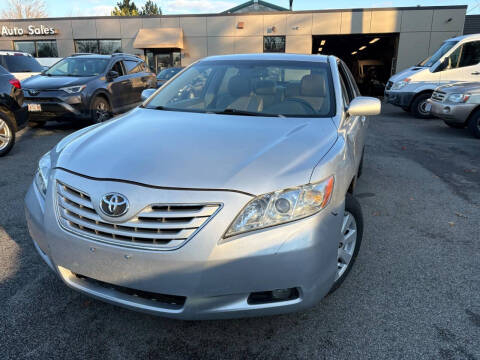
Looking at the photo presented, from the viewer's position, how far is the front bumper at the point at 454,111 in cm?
827

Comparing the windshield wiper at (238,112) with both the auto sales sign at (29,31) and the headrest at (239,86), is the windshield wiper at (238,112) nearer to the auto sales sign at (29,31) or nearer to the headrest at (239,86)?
the headrest at (239,86)

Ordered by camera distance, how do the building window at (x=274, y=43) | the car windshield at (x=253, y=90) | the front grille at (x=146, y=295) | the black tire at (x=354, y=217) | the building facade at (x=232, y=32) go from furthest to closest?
the building window at (x=274, y=43) < the building facade at (x=232, y=32) < the car windshield at (x=253, y=90) < the black tire at (x=354, y=217) < the front grille at (x=146, y=295)

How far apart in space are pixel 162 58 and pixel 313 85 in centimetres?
2317

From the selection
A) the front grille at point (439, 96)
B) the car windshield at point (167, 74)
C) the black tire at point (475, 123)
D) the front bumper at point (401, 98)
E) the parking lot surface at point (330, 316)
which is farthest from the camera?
the car windshield at point (167, 74)

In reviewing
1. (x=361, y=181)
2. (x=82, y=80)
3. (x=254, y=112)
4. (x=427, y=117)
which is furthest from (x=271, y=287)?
(x=427, y=117)

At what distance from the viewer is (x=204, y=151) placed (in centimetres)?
213

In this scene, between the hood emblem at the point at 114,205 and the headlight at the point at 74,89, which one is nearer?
the hood emblem at the point at 114,205

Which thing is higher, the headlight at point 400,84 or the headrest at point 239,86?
the headrest at point 239,86

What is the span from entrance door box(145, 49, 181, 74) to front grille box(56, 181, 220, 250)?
77.7 feet

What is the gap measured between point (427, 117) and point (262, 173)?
11.6 meters

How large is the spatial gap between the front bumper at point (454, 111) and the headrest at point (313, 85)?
21.8ft

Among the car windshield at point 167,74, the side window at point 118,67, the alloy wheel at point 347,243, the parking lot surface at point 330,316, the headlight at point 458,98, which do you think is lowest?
the parking lot surface at point 330,316

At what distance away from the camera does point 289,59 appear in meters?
3.55

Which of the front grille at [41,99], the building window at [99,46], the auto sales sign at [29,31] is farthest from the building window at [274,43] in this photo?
the front grille at [41,99]
